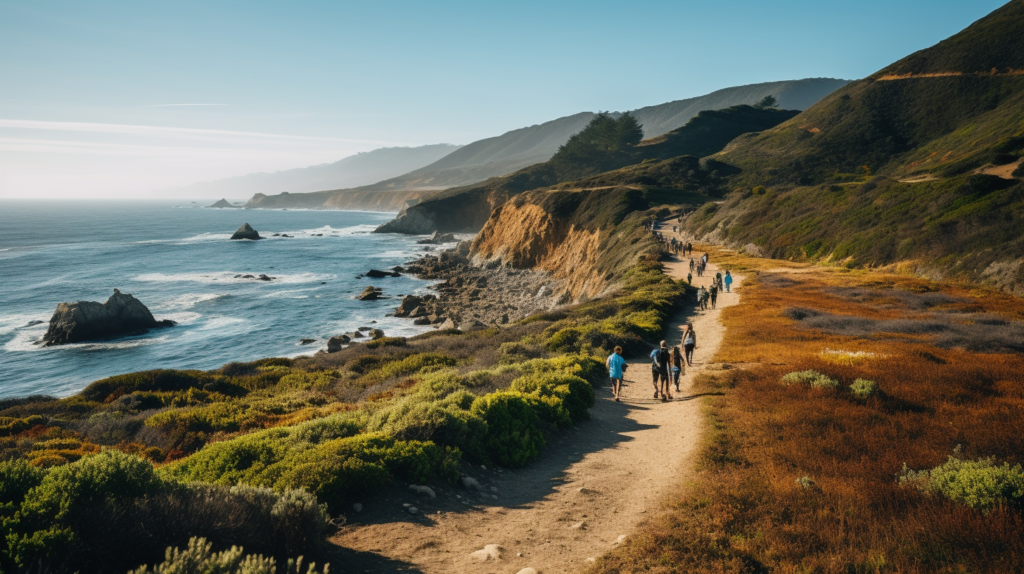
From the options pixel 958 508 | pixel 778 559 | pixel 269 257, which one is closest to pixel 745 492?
pixel 778 559

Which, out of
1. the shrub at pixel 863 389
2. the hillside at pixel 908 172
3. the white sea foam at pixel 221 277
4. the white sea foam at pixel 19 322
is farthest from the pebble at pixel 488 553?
the white sea foam at pixel 221 277

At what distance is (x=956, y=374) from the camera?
A: 12.1 metres

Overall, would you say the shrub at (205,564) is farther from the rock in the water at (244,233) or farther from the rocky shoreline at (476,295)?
the rock in the water at (244,233)

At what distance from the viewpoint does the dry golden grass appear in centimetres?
522

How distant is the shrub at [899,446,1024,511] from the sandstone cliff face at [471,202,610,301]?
143ft

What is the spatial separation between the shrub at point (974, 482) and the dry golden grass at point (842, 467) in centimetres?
18

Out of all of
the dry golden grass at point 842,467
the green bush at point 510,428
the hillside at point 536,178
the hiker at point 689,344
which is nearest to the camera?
the dry golden grass at point 842,467

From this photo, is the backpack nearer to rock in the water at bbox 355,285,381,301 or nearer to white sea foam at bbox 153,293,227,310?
rock in the water at bbox 355,285,381,301

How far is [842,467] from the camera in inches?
292

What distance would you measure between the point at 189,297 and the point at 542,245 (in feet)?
146

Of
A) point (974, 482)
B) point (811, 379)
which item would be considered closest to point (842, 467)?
point (974, 482)

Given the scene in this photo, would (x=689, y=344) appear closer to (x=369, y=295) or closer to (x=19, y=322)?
(x=369, y=295)

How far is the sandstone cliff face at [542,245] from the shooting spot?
57938 millimetres

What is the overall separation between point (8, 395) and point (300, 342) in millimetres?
16308
